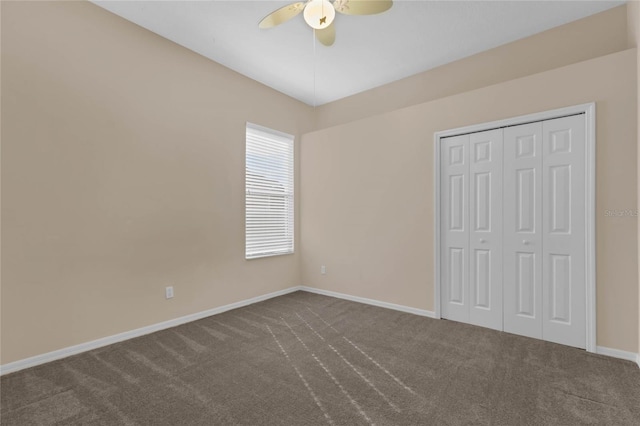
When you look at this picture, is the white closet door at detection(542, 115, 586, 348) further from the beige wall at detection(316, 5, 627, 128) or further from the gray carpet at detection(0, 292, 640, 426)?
the beige wall at detection(316, 5, 627, 128)

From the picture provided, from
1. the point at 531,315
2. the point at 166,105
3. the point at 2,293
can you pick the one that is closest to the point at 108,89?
the point at 166,105

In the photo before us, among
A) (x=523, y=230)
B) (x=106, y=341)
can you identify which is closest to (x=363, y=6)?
(x=523, y=230)

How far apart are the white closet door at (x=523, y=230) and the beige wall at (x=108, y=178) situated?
3188mm

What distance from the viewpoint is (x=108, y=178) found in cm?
279

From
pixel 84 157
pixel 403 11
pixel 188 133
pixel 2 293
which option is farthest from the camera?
pixel 188 133

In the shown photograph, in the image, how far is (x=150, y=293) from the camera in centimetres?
308

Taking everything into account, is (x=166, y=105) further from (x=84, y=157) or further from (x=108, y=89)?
(x=84, y=157)

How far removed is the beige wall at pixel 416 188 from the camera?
2.48 meters

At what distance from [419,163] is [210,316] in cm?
320

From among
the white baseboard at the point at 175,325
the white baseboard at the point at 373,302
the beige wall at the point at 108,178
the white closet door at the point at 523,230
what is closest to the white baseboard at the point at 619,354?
the white baseboard at the point at 175,325

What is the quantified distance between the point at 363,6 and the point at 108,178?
275cm

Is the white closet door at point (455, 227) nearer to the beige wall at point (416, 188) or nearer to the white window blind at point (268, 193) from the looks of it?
the beige wall at point (416, 188)

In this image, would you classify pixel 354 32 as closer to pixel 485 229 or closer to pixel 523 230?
pixel 485 229

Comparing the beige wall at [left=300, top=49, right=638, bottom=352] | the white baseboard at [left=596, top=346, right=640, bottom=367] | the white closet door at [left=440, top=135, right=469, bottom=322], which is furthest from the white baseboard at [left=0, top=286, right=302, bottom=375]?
the white baseboard at [left=596, top=346, right=640, bottom=367]
